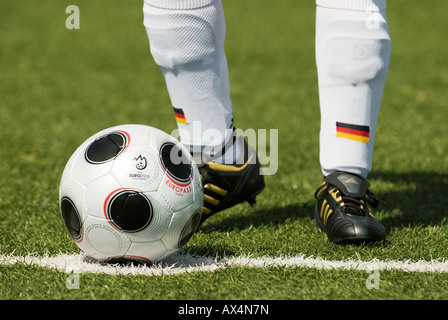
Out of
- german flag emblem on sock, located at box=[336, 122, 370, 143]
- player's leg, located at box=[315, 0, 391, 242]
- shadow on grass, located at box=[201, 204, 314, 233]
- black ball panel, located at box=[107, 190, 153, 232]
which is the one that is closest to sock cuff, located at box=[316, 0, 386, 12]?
player's leg, located at box=[315, 0, 391, 242]

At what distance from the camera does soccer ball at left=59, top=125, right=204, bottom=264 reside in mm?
2688

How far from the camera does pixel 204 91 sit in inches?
133

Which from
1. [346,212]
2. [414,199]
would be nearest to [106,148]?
[346,212]

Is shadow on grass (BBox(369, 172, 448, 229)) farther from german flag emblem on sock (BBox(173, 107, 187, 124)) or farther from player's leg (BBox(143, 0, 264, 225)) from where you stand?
german flag emblem on sock (BBox(173, 107, 187, 124))

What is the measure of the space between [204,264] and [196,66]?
990 millimetres

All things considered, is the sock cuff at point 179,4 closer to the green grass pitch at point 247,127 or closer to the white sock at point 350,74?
the white sock at point 350,74

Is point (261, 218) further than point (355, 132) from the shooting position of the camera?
Yes

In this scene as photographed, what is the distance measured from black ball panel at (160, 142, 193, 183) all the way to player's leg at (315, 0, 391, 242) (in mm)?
766

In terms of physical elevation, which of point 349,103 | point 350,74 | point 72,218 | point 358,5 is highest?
point 358,5

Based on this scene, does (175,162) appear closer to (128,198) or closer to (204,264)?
(128,198)
